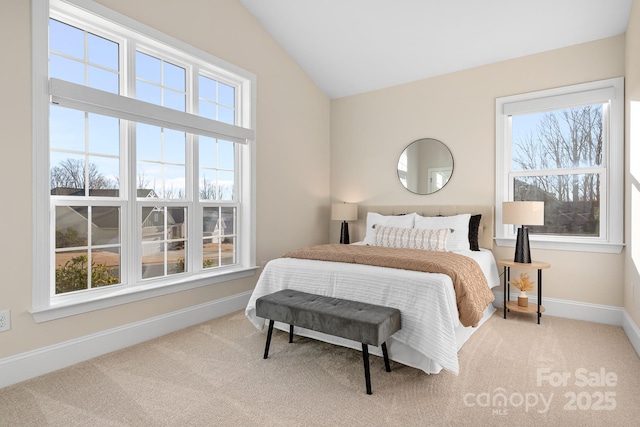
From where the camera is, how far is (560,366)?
7.94 ft

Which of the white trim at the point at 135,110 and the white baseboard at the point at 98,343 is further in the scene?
the white trim at the point at 135,110

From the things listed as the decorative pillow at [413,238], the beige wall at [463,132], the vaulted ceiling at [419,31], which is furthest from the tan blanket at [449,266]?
the vaulted ceiling at [419,31]

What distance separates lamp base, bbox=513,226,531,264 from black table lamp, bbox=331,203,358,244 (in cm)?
198

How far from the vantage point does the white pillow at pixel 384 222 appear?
4.04 metres

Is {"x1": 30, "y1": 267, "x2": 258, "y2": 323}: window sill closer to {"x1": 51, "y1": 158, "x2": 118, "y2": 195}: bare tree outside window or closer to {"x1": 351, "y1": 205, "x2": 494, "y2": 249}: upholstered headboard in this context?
{"x1": 51, "y1": 158, "x2": 118, "y2": 195}: bare tree outside window

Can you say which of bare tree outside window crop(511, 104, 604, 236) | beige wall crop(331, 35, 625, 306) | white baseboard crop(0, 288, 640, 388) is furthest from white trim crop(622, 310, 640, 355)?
bare tree outside window crop(511, 104, 604, 236)

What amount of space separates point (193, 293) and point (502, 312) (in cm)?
317

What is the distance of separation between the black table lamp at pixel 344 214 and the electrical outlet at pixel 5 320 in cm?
336

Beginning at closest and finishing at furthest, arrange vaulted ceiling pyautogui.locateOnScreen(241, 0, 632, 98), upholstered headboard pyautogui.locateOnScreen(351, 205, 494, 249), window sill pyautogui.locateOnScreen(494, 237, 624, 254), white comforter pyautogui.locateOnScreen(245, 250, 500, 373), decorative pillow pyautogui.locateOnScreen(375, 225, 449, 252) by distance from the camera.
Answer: white comforter pyautogui.locateOnScreen(245, 250, 500, 373) → vaulted ceiling pyautogui.locateOnScreen(241, 0, 632, 98) → window sill pyautogui.locateOnScreen(494, 237, 624, 254) → decorative pillow pyautogui.locateOnScreen(375, 225, 449, 252) → upholstered headboard pyautogui.locateOnScreen(351, 205, 494, 249)

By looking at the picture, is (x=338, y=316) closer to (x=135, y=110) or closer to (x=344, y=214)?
(x=135, y=110)

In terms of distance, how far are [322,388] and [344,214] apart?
2.75 meters

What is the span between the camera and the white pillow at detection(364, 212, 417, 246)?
13.3ft

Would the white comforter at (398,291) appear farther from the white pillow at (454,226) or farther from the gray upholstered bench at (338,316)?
the white pillow at (454,226)

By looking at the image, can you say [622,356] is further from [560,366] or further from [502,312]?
[502,312]
